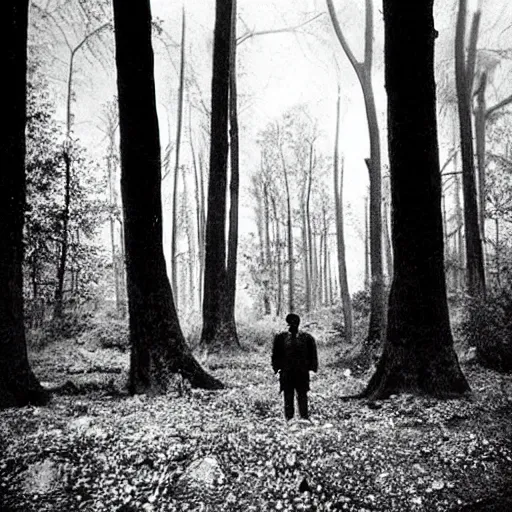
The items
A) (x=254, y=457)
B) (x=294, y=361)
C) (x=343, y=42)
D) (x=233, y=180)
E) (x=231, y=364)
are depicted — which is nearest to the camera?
(x=254, y=457)

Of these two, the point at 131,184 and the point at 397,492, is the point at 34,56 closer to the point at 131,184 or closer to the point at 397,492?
the point at 131,184

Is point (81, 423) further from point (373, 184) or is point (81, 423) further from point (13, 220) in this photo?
point (373, 184)

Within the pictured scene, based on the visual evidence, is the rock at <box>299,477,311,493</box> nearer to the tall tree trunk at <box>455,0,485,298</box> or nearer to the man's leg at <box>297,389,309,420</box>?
the man's leg at <box>297,389,309,420</box>

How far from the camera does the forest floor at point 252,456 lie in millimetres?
3811

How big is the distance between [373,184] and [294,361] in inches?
316

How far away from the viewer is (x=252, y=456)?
441 cm

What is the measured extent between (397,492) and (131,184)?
17.3 ft

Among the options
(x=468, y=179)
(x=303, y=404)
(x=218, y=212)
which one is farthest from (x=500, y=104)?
(x=303, y=404)

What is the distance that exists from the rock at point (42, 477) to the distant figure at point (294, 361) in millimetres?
2593

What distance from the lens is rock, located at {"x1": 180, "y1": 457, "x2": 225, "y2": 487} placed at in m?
4.00

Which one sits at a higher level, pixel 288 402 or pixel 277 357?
pixel 277 357

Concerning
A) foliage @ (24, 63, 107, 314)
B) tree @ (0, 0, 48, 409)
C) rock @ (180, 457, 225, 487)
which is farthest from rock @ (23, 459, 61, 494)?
foliage @ (24, 63, 107, 314)

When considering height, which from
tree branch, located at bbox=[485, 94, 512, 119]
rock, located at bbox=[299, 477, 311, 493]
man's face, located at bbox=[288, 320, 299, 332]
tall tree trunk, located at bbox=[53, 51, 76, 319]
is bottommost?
rock, located at bbox=[299, 477, 311, 493]

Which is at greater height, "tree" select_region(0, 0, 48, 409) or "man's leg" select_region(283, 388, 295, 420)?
"tree" select_region(0, 0, 48, 409)
